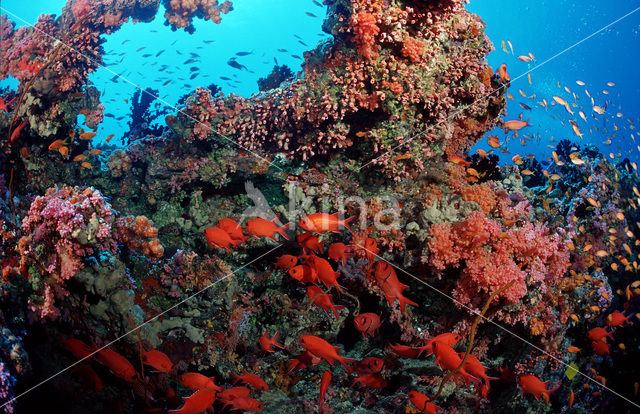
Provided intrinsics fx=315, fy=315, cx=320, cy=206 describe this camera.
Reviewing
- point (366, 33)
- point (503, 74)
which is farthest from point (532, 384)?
point (366, 33)

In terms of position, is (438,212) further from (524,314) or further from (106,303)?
(106,303)

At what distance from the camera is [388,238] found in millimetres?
4852

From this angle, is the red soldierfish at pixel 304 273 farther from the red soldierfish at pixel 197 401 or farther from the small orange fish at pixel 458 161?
the small orange fish at pixel 458 161

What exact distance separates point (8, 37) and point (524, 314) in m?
13.6

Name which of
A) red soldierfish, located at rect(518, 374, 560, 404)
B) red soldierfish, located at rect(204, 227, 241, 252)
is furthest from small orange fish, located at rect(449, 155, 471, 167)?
red soldierfish, located at rect(204, 227, 241, 252)

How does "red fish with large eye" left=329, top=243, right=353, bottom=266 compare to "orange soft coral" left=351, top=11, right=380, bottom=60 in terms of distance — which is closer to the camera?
"red fish with large eye" left=329, top=243, right=353, bottom=266

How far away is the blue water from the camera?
6494 centimetres

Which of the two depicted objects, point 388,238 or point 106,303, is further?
point 388,238

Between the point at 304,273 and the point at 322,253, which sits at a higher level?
the point at 322,253

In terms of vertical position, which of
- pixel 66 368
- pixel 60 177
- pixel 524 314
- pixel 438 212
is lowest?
pixel 66 368

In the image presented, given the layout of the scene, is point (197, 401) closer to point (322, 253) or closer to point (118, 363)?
point (118, 363)

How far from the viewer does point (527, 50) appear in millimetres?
80812

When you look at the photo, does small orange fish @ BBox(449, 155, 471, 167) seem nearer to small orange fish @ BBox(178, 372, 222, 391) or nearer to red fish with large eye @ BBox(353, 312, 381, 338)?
red fish with large eye @ BBox(353, 312, 381, 338)

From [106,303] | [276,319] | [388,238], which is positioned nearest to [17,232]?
[106,303]
